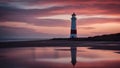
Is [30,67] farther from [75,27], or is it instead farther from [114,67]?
[75,27]

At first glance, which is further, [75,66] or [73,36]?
[73,36]

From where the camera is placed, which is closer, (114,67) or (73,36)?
(114,67)

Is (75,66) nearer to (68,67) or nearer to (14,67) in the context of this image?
(68,67)

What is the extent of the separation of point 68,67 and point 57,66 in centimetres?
58

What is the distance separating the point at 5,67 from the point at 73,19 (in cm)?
3085

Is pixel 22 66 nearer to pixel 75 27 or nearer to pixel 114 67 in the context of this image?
pixel 114 67

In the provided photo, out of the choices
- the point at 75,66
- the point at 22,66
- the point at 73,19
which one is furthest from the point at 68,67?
the point at 73,19

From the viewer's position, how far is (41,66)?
Answer: 11.4 metres

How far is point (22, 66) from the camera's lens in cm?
1138

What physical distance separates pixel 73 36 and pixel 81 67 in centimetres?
3032

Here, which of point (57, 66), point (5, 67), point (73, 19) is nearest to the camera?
point (5, 67)

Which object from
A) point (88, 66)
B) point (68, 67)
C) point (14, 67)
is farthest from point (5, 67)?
point (88, 66)

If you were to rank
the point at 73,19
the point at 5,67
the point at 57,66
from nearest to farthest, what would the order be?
the point at 5,67, the point at 57,66, the point at 73,19

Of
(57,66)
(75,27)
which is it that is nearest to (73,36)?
(75,27)
